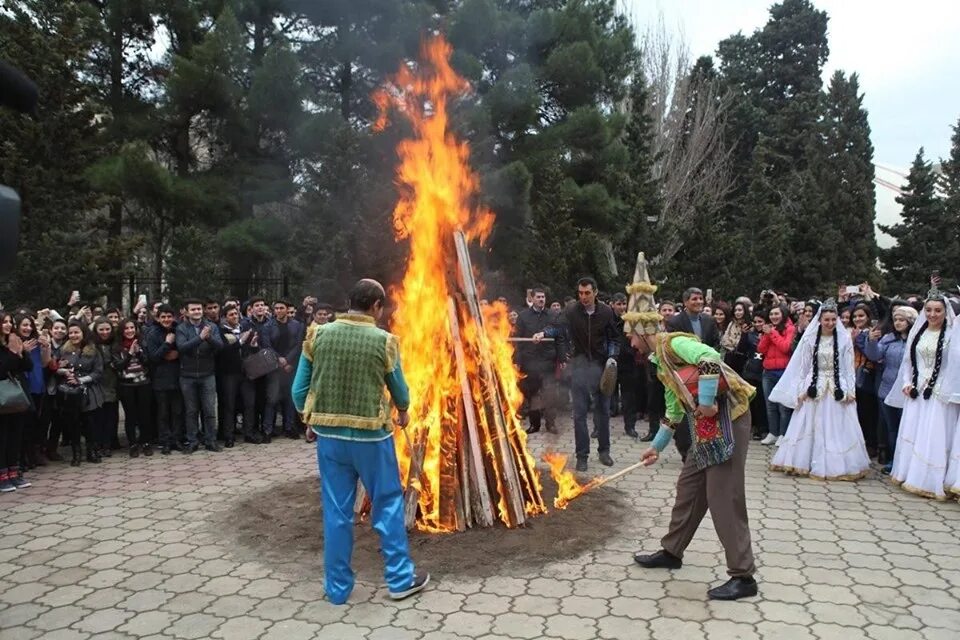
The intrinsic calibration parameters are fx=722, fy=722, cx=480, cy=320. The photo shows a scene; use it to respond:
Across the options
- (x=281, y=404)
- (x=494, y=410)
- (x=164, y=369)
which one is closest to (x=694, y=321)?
(x=494, y=410)

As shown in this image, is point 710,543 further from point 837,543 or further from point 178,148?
point 178,148

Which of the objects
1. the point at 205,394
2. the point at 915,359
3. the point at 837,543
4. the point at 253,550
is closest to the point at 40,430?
the point at 205,394

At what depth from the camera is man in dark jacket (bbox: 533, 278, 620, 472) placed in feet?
26.3

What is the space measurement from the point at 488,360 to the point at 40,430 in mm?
5747

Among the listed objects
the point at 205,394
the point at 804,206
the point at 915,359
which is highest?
the point at 804,206

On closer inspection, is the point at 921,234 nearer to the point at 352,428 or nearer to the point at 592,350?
the point at 592,350

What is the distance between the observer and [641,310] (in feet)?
16.1

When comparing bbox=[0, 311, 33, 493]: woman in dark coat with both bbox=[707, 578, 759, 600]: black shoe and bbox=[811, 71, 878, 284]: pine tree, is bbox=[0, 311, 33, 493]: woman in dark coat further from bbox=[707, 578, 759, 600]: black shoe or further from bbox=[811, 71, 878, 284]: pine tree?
bbox=[811, 71, 878, 284]: pine tree

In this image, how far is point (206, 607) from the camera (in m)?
4.51

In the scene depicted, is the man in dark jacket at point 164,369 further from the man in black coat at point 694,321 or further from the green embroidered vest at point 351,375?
the man in black coat at point 694,321

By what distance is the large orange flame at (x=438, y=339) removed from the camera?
5.83 meters

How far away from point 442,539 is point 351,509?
122cm

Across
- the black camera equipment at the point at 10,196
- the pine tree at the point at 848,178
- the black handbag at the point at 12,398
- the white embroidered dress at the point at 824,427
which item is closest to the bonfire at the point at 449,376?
the white embroidered dress at the point at 824,427

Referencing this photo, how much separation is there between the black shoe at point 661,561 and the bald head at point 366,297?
2547 millimetres
